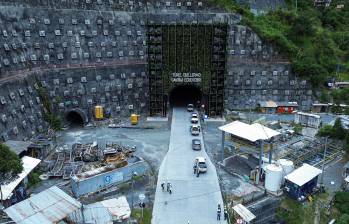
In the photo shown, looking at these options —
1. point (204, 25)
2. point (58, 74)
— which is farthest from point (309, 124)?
point (58, 74)

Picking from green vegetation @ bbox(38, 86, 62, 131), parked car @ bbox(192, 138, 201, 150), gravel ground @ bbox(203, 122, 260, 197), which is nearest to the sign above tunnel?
gravel ground @ bbox(203, 122, 260, 197)

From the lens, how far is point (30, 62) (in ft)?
182

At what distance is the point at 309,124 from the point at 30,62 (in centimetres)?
4410

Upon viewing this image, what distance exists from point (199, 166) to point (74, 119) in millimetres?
26629

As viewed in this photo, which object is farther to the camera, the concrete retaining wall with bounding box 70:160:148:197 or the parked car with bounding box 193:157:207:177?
the parked car with bounding box 193:157:207:177

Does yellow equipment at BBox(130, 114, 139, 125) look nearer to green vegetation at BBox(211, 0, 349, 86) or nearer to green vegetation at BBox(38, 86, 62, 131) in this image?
green vegetation at BBox(38, 86, 62, 131)

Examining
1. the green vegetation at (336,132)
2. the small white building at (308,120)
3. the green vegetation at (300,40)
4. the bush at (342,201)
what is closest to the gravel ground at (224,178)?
the bush at (342,201)

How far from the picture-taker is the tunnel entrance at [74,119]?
192ft

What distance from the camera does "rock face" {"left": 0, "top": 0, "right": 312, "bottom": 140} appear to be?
Answer: 5272 centimetres

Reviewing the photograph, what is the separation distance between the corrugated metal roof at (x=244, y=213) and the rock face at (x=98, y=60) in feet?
100

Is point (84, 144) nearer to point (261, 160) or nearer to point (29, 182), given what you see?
point (29, 182)

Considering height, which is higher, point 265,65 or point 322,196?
point 265,65

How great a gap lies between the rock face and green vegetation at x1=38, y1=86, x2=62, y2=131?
→ 1.39 ft

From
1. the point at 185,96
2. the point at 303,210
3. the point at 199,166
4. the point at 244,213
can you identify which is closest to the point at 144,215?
the point at 244,213
